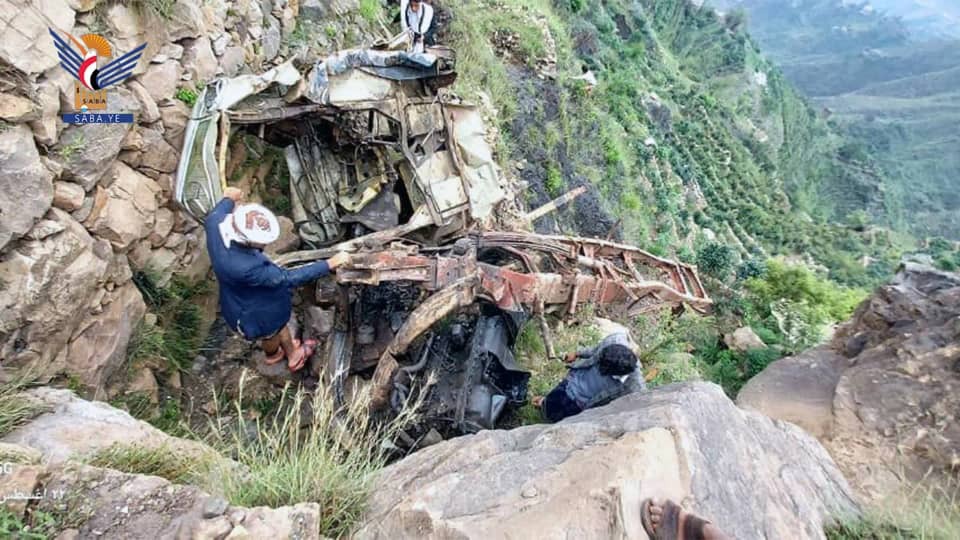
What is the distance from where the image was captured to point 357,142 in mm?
4504

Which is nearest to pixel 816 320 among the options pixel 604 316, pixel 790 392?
pixel 604 316

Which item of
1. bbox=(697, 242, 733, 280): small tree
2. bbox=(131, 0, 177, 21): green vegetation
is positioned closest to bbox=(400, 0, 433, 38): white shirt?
bbox=(131, 0, 177, 21): green vegetation

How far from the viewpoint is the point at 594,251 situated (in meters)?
5.14

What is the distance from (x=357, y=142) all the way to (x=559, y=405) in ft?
9.03

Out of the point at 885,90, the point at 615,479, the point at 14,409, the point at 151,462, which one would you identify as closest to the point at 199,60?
the point at 14,409

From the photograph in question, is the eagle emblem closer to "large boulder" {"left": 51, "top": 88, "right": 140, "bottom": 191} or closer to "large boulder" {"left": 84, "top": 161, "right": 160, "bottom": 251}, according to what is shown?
"large boulder" {"left": 51, "top": 88, "right": 140, "bottom": 191}

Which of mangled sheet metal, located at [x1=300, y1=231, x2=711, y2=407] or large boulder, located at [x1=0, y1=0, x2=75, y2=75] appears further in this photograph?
mangled sheet metal, located at [x1=300, y1=231, x2=711, y2=407]

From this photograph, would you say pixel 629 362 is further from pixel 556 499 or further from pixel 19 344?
pixel 19 344

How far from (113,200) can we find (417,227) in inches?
82.8

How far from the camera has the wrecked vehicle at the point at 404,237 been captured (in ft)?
12.5

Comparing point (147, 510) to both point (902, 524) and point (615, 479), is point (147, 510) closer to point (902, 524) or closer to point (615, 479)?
point (615, 479)

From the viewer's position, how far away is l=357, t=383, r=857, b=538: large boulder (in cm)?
184

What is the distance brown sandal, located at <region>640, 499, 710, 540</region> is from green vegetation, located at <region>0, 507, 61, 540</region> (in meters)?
1.90

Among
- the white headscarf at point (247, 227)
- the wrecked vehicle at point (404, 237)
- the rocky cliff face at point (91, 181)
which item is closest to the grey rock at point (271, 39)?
the rocky cliff face at point (91, 181)
